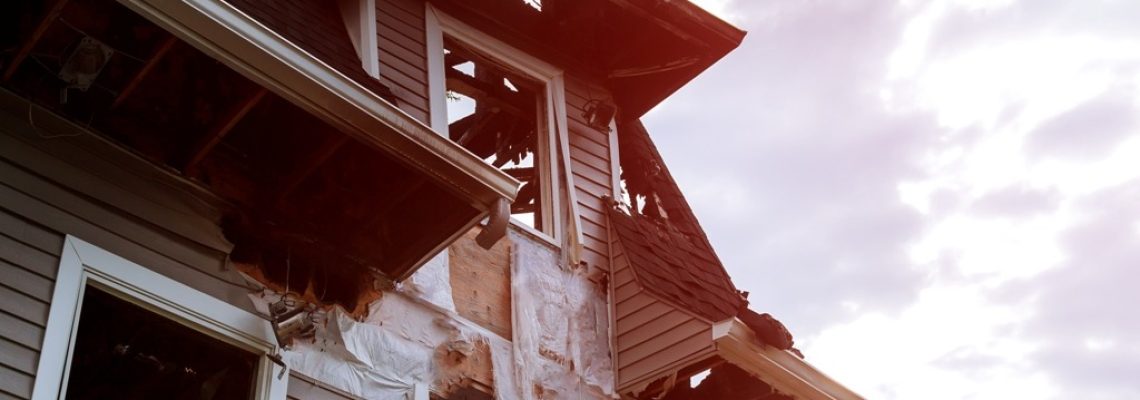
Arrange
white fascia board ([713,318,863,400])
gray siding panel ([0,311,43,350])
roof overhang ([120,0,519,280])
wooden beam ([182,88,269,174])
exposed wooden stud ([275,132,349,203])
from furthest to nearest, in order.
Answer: white fascia board ([713,318,863,400]) < exposed wooden stud ([275,132,349,203]) < wooden beam ([182,88,269,174]) < roof overhang ([120,0,519,280]) < gray siding panel ([0,311,43,350])

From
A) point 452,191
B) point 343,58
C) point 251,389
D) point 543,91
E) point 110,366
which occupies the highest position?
point 543,91

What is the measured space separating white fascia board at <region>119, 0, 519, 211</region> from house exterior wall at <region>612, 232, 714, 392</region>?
1.98m

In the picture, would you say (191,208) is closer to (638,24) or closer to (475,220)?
(475,220)

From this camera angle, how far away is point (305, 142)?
7.67 meters

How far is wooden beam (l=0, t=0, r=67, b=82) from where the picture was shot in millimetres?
6391

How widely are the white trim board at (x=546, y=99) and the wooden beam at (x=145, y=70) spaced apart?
278 cm

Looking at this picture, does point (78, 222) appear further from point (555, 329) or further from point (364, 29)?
point (555, 329)

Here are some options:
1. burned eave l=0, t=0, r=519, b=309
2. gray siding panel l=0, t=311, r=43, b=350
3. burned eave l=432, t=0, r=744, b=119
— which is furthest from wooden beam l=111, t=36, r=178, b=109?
burned eave l=432, t=0, r=744, b=119

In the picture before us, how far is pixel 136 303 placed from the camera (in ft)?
22.3

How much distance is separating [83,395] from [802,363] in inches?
192

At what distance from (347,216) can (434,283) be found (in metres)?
0.84

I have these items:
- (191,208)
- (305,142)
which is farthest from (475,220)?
(191,208)

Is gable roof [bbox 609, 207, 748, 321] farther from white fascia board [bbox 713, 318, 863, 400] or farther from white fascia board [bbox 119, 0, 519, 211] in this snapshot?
white fascia board [bbox 119, 0, 519, 211]

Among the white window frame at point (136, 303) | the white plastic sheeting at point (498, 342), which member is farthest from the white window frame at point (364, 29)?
the white window frame at point (136, 303)
